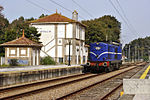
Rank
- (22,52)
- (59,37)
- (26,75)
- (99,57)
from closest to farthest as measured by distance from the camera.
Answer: (26,75) → (99,57) → (22,52) → (59,37)

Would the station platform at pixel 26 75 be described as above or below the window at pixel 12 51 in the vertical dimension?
below

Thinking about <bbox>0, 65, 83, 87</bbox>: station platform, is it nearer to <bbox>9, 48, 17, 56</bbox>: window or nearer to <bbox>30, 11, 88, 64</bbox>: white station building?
<bbox>9, 48, 17, 56</bbox>: window

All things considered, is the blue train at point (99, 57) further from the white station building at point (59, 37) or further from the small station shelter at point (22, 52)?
the white station building at point (59, 37)

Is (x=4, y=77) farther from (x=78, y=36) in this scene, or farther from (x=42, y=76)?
(x=78, y=36)

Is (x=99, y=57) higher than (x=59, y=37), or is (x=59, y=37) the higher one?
(x=59, y=37)

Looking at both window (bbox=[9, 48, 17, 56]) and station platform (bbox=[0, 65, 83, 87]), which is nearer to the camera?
station platform (bbox=[0, 65, 83, 87])

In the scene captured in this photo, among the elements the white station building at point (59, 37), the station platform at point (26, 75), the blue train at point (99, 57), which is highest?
the white station building at point (59, 37)

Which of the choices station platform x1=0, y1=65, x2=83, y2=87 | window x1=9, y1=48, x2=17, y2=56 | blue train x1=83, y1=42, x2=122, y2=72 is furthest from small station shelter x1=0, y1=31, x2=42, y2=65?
station platform x1=0, y1=65, x2=83, y2=87

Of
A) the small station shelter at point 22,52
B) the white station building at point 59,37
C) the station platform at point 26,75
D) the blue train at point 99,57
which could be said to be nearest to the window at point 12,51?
the small station shelter at point 22,52

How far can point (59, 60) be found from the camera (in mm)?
54344

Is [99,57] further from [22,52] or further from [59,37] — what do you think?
[59,37]

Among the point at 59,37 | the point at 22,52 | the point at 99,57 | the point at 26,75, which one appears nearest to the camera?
the point at 26,75

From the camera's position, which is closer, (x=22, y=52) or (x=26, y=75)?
(x=26, y=75)

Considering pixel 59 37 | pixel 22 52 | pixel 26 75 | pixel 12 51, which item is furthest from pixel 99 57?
pixel 59 37
